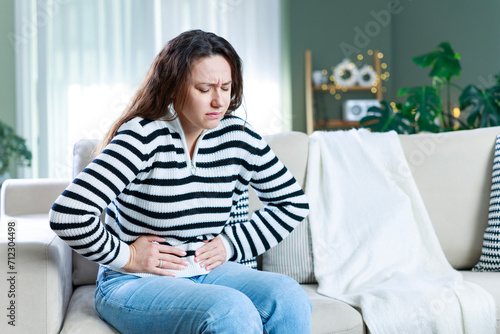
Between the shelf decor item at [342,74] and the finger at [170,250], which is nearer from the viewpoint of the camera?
the finger at [170,250]

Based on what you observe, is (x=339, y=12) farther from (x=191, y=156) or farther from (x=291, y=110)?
(x=191, y=156)

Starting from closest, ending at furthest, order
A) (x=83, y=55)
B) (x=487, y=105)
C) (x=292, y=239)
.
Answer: (x=292, y=239) < (x=487, y=105) < (x=83, y=55)

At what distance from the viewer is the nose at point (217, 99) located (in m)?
1.30

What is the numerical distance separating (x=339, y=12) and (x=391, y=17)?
48cm

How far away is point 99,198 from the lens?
1.20m

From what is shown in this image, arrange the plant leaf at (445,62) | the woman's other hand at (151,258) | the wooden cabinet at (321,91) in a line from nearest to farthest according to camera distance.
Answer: the woman's other hand at (151,258)
the plant leaf at (445,62)
the wooden cabinet at (321,91)

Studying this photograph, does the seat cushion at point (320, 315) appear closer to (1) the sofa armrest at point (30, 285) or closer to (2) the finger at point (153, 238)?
(1) the sofa armrest at point (30, 285)

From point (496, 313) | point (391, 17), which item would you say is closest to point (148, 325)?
point (496, 313)

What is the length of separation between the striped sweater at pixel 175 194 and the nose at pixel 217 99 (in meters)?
0.11

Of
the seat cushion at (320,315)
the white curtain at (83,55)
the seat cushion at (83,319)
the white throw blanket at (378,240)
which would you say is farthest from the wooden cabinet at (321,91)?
the seat cushion at (83,319)

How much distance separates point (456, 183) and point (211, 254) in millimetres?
1034

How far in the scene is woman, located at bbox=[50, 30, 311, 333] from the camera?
1174mm

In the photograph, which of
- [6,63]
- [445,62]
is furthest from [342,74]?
[6,63]

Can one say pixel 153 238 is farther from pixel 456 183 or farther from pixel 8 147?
pixel 8 147
